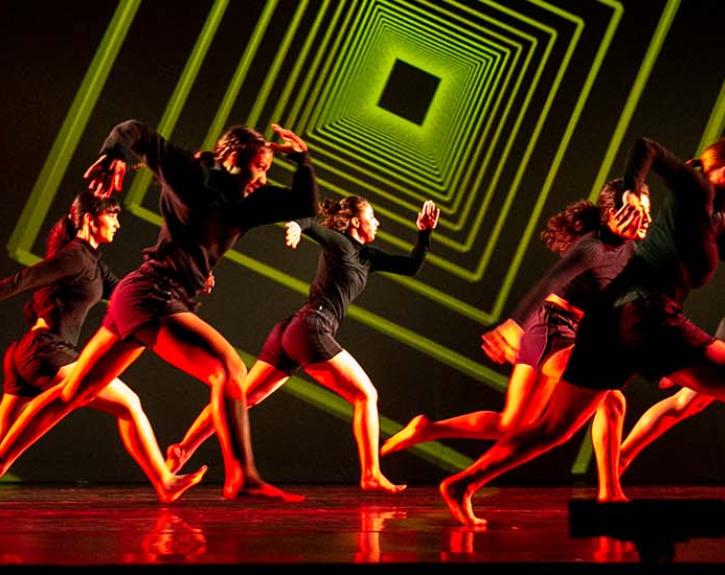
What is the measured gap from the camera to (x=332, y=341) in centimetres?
574

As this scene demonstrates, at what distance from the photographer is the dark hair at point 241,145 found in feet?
14.3

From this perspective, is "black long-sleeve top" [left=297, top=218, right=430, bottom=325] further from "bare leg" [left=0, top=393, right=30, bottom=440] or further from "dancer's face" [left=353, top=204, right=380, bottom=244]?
"bare leg" [left=0, top=393, right=30, bottom=440]

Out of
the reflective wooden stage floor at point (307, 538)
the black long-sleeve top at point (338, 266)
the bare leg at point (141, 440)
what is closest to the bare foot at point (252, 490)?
the reflective wooden stage floor at point (307, 538)

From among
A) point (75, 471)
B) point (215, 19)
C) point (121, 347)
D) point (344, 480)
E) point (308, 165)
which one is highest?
point (215, 19)

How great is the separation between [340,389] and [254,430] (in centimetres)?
149

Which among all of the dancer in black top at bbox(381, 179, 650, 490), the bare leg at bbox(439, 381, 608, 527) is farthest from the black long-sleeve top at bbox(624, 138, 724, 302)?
the dancer in black top at bbox(381, 179, 650, 490)

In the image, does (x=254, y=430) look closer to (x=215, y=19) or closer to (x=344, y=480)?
(x=344, y=480)

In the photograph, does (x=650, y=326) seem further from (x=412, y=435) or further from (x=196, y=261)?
(x=412, y=435)

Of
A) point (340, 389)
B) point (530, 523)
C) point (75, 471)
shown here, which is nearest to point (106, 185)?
point (530, 523)

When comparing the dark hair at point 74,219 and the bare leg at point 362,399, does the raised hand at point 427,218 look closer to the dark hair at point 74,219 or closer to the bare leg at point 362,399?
the bare leg at point 362,399

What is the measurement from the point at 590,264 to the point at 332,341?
1537 millimetres

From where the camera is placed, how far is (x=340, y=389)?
227 inches

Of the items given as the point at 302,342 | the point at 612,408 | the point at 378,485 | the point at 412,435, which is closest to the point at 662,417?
the point at 612,408

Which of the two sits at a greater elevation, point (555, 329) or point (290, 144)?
point (290, 144)
